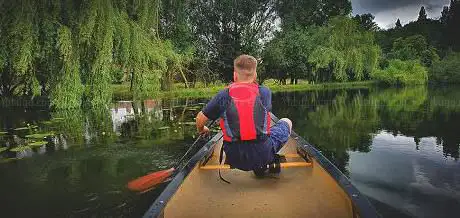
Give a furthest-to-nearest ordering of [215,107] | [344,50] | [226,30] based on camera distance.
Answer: [226,30] < [344,50] < [215,107]

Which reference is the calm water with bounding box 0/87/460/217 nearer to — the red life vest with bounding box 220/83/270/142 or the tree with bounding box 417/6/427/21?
the red life vest with bounding box 220/83/270/142

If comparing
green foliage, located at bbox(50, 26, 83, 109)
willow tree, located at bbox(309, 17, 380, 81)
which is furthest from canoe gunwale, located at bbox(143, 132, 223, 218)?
willow tree, located at bbox(309, 17, 380, 81)

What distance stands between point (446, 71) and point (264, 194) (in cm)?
3527

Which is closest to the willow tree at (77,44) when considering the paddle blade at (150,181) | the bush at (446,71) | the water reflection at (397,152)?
the water reflection at (397,152)

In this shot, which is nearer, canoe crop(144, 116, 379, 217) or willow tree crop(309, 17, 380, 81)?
canoe crop(144, 116, 379, 217)

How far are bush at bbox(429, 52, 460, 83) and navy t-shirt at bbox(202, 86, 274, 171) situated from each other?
34.7 metres

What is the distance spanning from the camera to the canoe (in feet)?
10.2

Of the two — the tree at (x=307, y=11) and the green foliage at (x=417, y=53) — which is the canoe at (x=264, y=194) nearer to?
the tree at (x=307, y=11)

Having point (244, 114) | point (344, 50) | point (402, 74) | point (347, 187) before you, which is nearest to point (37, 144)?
point (244, 114)

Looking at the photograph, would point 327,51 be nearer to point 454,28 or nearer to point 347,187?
point 347,187

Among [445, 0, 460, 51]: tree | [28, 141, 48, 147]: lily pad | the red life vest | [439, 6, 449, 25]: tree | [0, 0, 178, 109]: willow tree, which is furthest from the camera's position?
[439, 6, 449, 25]: tree

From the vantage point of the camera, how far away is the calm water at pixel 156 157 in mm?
5031

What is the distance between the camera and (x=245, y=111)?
10.8 feet

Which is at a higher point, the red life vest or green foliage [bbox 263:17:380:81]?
green foliage [bbox 263:17:380:81]
